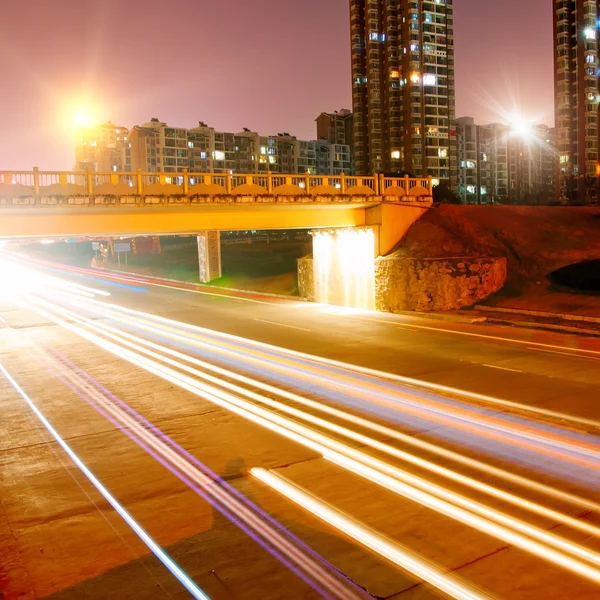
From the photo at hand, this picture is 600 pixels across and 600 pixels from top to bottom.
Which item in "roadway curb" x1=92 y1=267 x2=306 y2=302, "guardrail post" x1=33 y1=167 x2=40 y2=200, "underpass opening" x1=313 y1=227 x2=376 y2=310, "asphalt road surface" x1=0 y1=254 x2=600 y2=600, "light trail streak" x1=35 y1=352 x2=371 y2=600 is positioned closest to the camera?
"light trail streak" x1=35 y1=352 x2=371 y2=600

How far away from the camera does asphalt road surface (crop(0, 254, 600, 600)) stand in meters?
5.90

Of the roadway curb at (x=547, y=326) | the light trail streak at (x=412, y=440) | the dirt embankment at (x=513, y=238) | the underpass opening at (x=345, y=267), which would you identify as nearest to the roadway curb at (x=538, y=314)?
the roadway curb at (x=547, y=326)

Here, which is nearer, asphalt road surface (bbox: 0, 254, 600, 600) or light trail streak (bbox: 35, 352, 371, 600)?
light trail streak (bbox: 35, 352, 371, 600)

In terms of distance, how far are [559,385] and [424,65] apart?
103 metres

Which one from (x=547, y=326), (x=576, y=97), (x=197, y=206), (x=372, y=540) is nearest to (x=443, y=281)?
(x=547, y=326)

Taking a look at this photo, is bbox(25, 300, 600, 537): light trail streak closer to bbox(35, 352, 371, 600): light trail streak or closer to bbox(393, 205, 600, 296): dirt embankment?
bbox(35, 352, 371, 600): light trail streak

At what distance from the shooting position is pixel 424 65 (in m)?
106

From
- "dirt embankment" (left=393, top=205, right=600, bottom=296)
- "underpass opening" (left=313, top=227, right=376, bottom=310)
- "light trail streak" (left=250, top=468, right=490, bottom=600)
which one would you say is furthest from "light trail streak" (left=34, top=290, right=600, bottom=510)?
"dirt embankment" (left=393, top=205, right=600, bottom=296)

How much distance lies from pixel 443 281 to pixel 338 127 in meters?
138

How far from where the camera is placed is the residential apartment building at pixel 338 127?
521ft

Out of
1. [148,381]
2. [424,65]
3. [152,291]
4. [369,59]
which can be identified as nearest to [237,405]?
[148,381]

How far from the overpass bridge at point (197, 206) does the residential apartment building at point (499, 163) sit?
98792 millimetres

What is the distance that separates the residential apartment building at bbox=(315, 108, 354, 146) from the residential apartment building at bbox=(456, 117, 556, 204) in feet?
92.3

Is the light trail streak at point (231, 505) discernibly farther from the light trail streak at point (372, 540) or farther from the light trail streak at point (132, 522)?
the light trail streak at point (132, 522)
